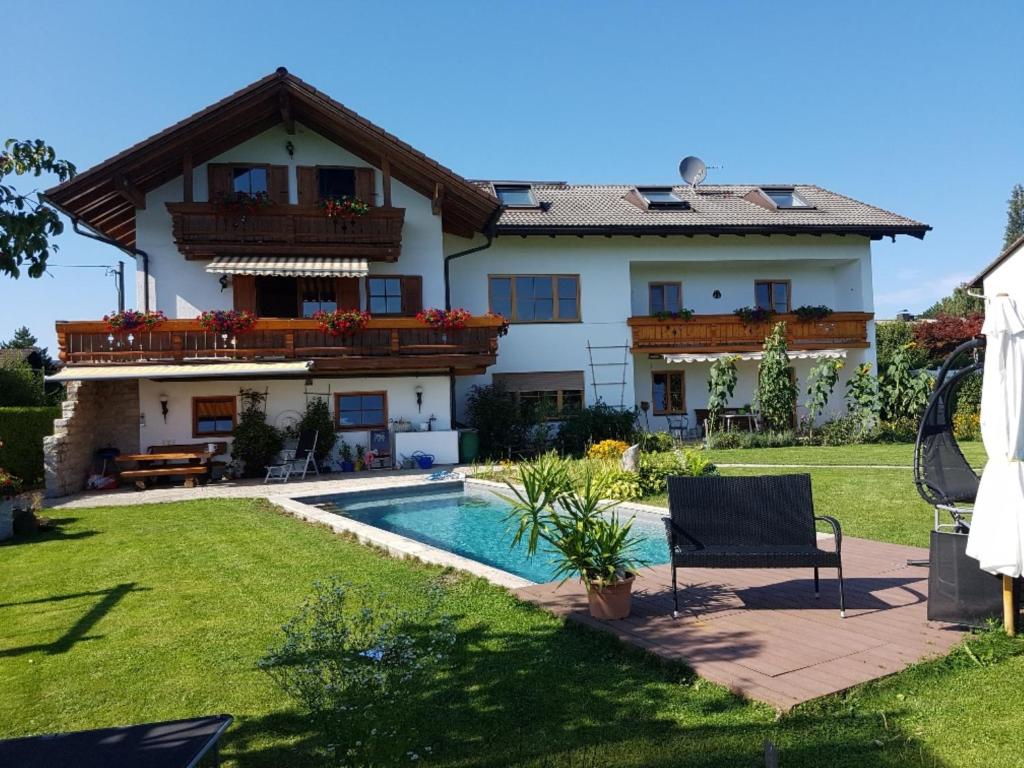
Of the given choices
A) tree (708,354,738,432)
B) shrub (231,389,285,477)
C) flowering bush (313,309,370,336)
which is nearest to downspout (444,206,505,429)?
flowering bush (313,309,370,336)

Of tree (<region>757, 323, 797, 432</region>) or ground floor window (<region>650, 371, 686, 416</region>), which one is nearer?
tree (<region>757, 323, 797, 432</region>)

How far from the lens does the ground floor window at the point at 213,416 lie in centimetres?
1731

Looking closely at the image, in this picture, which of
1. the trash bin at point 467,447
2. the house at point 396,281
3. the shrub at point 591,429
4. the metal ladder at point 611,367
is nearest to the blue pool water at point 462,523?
the trash bin at point 467,447

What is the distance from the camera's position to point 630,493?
1162 cm

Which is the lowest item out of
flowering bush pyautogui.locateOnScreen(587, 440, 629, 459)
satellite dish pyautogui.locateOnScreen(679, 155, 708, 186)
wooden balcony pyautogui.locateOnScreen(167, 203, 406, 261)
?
flowering bush pyautogui.locateOnScreen(587, 440, 629, 459)

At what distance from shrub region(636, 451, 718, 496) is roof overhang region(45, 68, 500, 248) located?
9.90 m

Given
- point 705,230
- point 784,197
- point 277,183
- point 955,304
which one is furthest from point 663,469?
point 955,304

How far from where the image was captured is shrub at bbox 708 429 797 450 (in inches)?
782

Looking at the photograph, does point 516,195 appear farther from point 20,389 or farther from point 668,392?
point 20,389

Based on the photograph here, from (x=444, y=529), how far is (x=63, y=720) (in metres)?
7.43

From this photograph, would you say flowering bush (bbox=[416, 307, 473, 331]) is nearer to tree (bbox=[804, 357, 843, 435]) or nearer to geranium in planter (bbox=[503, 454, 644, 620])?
A: tree (bbox=[804, 357, 843, 435])

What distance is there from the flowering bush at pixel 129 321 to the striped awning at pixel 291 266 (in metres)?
1.95

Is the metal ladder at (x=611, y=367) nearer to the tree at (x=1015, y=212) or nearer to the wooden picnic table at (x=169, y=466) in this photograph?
the wooden picnic table at (x=169, y=466)

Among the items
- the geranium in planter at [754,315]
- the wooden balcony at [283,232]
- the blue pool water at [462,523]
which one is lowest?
the blue pool water at [462,523]
